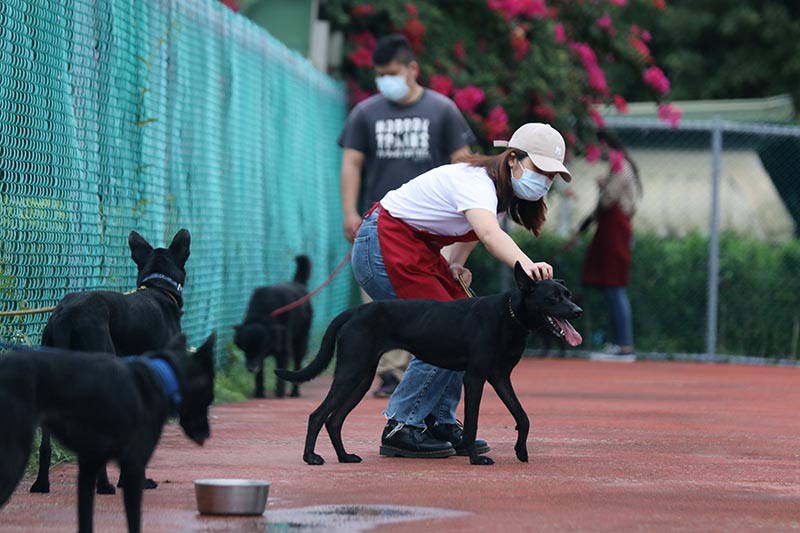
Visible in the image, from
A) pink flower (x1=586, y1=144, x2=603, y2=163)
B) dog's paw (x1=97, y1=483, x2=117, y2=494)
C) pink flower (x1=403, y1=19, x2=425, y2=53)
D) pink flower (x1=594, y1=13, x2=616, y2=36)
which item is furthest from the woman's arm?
pink flower (x1=594, y1=13, x2=616, y2=36)

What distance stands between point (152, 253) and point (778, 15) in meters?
22.0

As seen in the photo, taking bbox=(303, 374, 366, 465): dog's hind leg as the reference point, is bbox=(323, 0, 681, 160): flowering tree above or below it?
above

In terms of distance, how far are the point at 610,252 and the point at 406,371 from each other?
8.05 m

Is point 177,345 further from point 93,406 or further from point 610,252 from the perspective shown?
point 610,252

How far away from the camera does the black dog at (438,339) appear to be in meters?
6.92

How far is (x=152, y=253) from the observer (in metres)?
6.97

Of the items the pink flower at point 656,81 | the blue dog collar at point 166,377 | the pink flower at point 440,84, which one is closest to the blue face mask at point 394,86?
the pink flower at point 440,84

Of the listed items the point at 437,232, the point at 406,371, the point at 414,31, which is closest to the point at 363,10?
the point at 414,31

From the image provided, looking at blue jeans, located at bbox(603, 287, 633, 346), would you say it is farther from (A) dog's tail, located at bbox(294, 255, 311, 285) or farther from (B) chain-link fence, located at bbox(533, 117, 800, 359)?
(A) dog's tail, located at bbox(294, 255, 311, 285)

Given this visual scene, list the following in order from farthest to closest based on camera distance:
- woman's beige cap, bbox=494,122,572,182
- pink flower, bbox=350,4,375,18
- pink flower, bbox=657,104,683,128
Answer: pink flower, bbox=657,104,683,128 < pink flower, bbox=350,4,375,18 < woman's beige cap, bbox=494,122,572,182

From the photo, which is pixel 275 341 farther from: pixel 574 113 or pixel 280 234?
pixel 574 113

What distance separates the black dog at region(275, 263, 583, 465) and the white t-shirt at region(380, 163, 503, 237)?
458mm

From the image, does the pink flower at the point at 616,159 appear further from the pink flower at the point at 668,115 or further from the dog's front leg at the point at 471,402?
the dog's front leg at the point at 471,402

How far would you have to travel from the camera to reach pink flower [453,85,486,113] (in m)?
15.4
